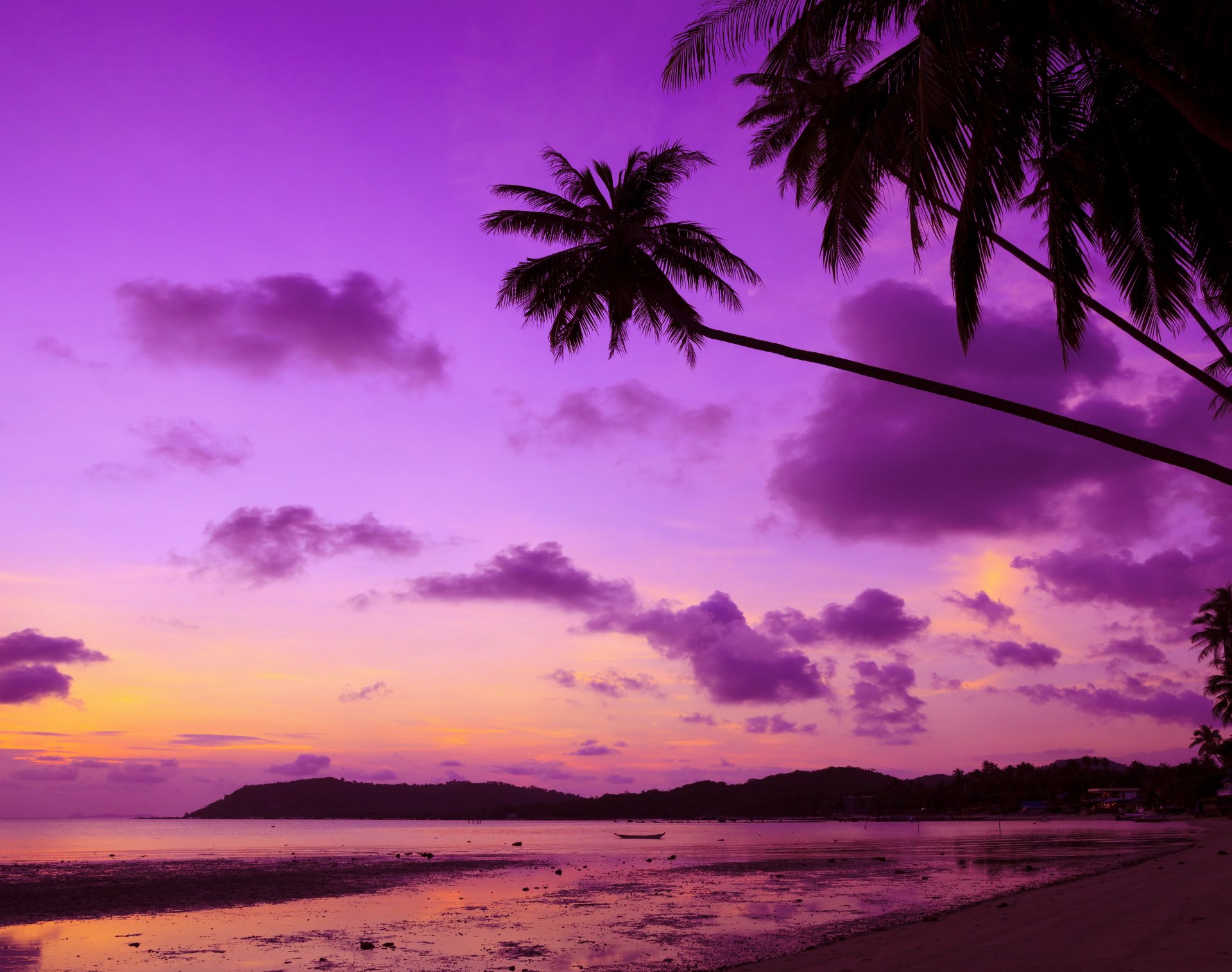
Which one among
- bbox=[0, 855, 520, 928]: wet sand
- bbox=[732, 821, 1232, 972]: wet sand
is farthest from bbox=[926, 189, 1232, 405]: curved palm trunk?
bbox=[0, 855, 520, 928]: wet sand

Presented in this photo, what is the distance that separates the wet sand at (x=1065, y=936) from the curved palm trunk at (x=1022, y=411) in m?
5.85

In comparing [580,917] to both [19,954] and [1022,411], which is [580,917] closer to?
[19,954]

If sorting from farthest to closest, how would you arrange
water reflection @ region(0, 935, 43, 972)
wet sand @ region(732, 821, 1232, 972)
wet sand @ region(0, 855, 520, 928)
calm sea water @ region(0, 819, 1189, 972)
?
wet sand @ region(0, 855, 520, 928), calm sea water @ region(0, 819, 1189, 972), water reflection @ region(0, 935, 43, 972), wet sand @ region(732, 821, 1232, 972)

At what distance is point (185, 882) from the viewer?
123ft

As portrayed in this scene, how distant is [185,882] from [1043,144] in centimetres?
4103

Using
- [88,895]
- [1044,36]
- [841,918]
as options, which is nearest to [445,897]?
[88,895]

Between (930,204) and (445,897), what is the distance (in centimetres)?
2987

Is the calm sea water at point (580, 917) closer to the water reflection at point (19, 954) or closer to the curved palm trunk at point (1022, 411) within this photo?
the water reflection at point (19, 954)

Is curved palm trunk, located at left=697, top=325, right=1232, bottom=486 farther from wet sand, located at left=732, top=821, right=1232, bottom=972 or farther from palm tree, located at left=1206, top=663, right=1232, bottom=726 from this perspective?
palm tree, located at left=1206, top=663, right=1232, bottom=726

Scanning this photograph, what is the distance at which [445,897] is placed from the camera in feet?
103

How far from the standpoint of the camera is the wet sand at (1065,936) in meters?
11.3

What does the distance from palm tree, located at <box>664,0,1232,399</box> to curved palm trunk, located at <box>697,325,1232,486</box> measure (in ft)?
2.53

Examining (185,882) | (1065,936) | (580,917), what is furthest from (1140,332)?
(185,882)

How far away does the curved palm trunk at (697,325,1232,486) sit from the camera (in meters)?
8.36
